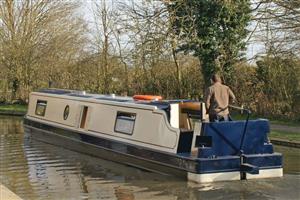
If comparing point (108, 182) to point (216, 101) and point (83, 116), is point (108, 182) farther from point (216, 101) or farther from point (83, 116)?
point (83, 116)

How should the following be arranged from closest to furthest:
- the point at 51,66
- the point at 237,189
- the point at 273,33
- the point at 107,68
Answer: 1. the point at 237,189
2. the point at 273,33
3. the point at 107,68
4. the point at 51,66

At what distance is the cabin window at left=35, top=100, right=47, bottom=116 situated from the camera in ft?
58.1

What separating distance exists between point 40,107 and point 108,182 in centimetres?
819

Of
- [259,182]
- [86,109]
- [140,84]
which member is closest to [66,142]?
[86,109]

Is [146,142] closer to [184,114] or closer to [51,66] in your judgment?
[184,114]

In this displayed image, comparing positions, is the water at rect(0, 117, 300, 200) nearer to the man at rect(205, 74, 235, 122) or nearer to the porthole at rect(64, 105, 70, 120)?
the man at rect(205, 74, 235, 122)

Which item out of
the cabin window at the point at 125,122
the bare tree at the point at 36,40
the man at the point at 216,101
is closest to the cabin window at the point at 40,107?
the cabin window at the point at 125,122

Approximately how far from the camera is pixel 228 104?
1119cm

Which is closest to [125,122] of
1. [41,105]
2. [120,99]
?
[120,99]

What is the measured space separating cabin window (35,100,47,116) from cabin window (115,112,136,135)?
500 centimetres

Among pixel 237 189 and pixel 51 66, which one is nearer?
pixel 237 189

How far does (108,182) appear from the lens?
10438 mm

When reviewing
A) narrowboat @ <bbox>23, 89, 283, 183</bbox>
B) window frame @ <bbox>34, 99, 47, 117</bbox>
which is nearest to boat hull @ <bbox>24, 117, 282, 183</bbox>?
narrowboat @ <bbox>23, 89, 283, 183</bbox>

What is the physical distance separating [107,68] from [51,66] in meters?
5.71
